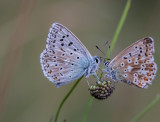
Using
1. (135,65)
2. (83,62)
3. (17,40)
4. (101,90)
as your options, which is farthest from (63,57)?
(135,65)

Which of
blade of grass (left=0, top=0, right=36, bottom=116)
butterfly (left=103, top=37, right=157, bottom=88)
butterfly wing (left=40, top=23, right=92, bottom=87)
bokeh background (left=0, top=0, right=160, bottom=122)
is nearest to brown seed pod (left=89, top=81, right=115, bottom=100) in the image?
butterfly (left=103, top=37, right=157, bottom=88)

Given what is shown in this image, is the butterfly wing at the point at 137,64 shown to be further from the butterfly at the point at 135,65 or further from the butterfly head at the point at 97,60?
the butterfly head at the point at 97,60

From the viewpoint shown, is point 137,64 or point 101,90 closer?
point 101,90

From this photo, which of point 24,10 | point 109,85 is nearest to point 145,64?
point 109,85

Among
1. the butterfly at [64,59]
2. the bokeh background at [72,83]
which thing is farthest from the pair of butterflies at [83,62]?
the bokeh background at [72,83]

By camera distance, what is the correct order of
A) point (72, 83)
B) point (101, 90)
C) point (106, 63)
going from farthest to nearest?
point (72, 83), point (106, 63), point (101, 90)

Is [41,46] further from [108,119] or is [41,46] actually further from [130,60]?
[130,60]

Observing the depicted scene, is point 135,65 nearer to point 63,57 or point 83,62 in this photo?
point 83,62
